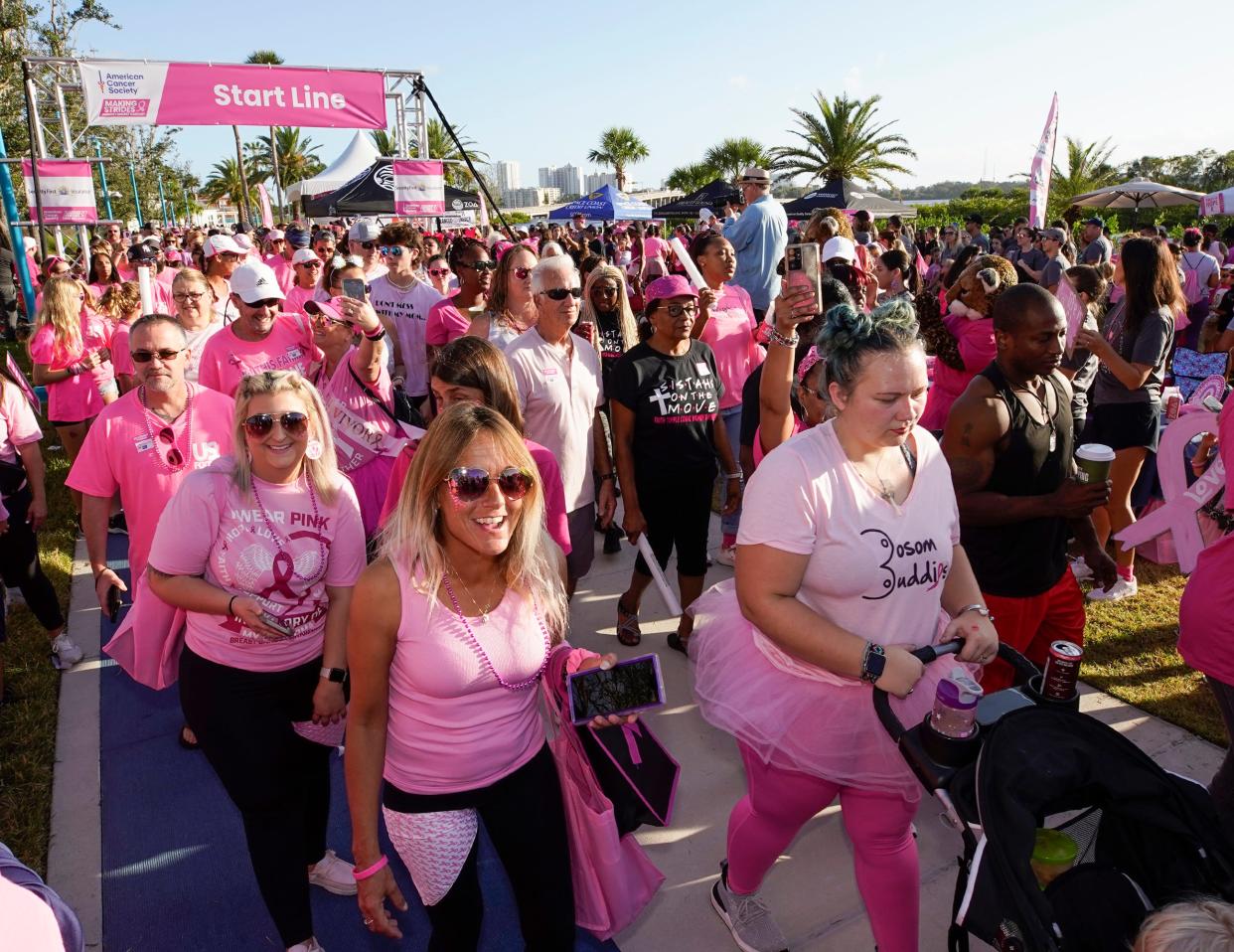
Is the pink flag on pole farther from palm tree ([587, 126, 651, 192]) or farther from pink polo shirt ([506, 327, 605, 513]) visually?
→ palm tree ([587, 126, 651, 192])

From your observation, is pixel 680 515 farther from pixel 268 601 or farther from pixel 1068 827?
pixel 1068 827

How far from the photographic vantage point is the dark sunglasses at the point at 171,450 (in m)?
3.26

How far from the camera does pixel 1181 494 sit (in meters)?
3.37

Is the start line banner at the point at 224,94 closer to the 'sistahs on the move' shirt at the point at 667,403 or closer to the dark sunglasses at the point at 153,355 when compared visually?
the dark sunglasses at the point at 153,355

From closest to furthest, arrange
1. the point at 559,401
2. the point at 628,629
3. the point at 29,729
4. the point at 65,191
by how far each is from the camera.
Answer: the point at 559,401 → the point at 29,729 → the point at 628,629 → the point at 65,191

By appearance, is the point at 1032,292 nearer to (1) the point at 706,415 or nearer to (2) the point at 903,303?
(2) the point at 903,303

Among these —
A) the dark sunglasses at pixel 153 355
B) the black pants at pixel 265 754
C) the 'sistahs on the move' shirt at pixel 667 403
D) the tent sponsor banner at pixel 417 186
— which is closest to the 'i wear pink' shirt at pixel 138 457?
the dark sunglasses at pixel 153 355

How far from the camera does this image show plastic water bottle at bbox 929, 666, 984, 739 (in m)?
1.93

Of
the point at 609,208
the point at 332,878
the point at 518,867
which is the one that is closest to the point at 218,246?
the point at 332,878

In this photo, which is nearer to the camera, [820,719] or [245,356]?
[820,719]

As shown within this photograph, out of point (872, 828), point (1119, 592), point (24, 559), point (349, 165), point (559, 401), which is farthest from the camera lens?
point (349, 165)

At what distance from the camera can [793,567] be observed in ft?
7.22

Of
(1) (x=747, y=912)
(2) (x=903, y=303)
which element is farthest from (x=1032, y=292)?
(1) (x=747, y=912)

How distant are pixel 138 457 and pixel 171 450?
12cm
